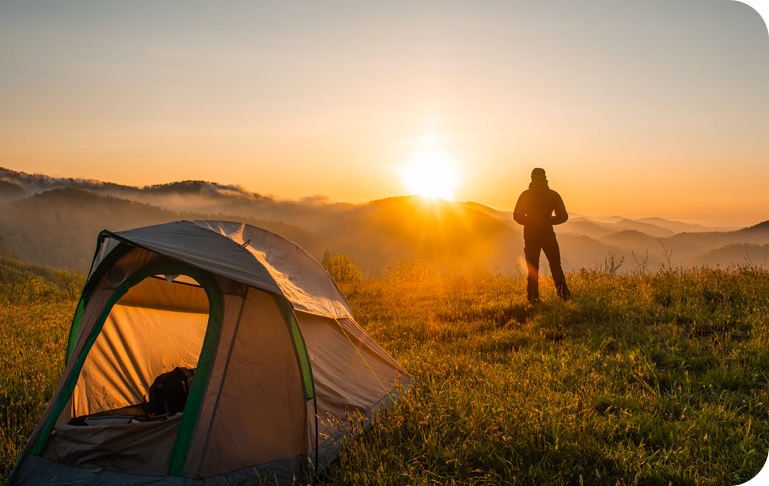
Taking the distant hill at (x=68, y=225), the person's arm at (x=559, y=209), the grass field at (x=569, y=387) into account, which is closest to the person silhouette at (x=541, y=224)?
the person's arm at (x=559, y=209)

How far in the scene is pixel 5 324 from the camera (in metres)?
10.1

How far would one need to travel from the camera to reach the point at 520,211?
405 inches

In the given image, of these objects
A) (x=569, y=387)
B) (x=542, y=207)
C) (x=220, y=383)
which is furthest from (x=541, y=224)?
(x=220, y=383)

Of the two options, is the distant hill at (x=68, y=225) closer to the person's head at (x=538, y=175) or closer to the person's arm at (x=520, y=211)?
the person's arm at (x=520, y=211)

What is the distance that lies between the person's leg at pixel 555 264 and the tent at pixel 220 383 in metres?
5.77

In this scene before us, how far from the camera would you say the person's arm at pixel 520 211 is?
1020 cm

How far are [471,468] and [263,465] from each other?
Answer: 1828mm

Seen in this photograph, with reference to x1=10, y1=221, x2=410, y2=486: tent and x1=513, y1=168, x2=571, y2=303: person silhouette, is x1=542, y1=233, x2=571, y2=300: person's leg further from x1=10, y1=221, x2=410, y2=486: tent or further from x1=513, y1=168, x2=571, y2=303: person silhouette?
x1=10, y1=221, x2=410, y2=486: tent

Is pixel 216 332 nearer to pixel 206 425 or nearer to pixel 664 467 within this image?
pixel 206 425

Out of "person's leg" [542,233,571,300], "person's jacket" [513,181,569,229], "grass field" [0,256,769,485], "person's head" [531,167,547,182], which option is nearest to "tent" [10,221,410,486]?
"grass field" [0,256,769,485]

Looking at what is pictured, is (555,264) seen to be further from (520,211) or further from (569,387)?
(569,387)

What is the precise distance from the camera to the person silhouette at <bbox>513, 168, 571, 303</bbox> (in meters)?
10.0

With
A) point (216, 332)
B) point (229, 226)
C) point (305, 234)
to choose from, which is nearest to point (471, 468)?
point (216, 332)

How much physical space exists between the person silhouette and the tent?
562 cm
